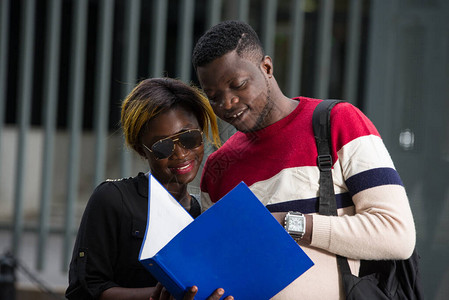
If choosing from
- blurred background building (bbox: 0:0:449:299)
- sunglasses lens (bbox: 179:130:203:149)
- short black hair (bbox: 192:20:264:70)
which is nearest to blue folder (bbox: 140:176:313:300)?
short black hair (bbox: 192:20:264:70)

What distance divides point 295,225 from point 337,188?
18 cm

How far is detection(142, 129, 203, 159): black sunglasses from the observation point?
195 cm

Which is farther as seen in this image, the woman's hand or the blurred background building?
the blurred background building

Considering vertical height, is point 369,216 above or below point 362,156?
below

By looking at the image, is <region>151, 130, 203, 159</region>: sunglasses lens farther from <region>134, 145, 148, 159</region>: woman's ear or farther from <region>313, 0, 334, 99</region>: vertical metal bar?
<region>313, 0, 334, 99</region>: vertical metal bar

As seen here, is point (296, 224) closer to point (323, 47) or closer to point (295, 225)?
point (295, 225)

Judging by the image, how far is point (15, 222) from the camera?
471 cm

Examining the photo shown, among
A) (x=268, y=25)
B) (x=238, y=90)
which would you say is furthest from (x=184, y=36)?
(x=238, y=90)

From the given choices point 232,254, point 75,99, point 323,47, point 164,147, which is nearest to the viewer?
point 232,254

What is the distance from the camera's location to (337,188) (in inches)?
63.2

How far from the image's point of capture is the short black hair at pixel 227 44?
1.68 metres

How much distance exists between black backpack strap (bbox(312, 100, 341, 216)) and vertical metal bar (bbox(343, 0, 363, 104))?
9.66 feet

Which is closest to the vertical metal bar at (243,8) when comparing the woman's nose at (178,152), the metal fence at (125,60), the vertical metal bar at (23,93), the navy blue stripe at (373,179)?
the metal fence at (125,60)

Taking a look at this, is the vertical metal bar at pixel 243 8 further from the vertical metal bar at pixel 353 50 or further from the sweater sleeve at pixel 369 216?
the sweater sleeve at pixel 369 216
